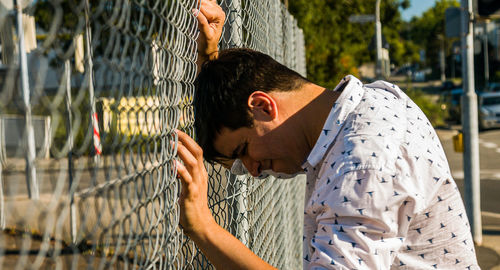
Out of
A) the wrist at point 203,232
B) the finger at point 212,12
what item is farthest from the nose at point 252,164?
the finger at point 212,12

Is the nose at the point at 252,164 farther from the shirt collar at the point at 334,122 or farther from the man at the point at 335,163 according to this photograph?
the shirt collar at the point at 334,122

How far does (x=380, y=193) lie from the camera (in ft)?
4.44

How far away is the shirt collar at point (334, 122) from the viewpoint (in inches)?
59.6

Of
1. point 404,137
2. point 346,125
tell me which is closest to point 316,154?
point 346,125

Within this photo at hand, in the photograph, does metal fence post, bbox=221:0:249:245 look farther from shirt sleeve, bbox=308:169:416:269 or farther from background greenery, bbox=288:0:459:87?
background greenery, bbox=288:0:459:87

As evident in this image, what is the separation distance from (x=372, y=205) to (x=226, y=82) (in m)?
0.52

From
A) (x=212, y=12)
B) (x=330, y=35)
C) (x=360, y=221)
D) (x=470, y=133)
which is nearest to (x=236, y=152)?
(x=360, y=221)

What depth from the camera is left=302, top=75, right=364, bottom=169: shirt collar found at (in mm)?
1513

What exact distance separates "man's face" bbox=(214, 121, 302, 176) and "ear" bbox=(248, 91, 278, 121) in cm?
3

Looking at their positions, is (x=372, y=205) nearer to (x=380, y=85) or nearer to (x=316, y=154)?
(x=316, y=154)

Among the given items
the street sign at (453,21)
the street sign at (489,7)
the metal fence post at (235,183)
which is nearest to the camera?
the metal fence post at (235,183)

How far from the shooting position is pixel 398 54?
46.4 m

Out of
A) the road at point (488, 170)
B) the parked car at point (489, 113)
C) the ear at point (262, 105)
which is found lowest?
the road at point (488, 170)

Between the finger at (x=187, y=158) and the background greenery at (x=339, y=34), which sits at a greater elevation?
the background greenery at (x=339, y=34)
